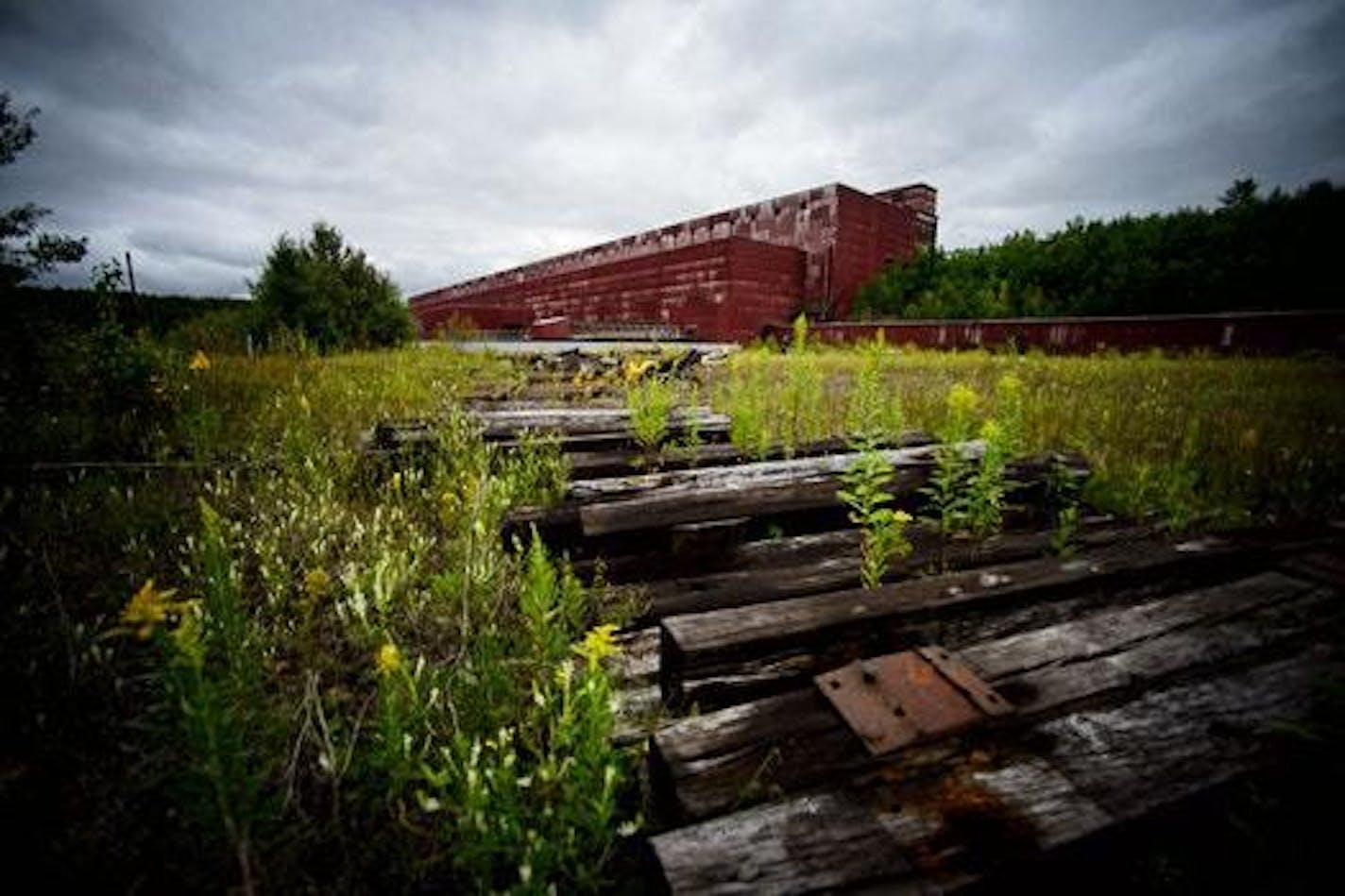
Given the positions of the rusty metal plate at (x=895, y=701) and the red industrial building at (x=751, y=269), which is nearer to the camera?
the rusty metal plate at (x=895, y=701)

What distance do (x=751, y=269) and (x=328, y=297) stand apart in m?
10.5

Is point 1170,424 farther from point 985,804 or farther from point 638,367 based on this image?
point 985,804

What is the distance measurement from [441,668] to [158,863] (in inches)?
29.6

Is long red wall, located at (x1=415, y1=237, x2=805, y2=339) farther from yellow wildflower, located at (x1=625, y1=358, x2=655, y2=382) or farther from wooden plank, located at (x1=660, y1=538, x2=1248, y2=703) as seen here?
wooden plank, located at (x1=660, y1=538, x2=1248, y2=703)

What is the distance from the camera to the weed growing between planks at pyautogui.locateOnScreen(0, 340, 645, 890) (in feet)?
4.42

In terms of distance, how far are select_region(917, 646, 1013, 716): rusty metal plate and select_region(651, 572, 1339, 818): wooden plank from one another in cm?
3

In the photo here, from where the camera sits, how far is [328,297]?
11328mm

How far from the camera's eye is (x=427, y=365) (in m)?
8.53

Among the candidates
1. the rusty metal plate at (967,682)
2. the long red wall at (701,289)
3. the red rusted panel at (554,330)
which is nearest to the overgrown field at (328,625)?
the rusty metal plate at (967,682)

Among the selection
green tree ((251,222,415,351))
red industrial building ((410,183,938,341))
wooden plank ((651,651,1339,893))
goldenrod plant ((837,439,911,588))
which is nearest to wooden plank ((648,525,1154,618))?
goldenrod plant ((837,439,911,588))

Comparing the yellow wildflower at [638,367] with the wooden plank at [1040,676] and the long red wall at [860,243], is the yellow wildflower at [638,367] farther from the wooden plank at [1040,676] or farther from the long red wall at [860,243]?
the long red wall at [860,243]

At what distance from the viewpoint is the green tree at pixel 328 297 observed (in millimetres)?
11031

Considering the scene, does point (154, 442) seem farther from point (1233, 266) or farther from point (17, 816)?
point (1233, 266)

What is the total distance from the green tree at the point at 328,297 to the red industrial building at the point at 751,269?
317cm
